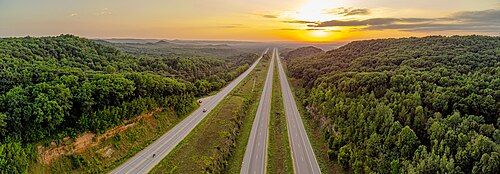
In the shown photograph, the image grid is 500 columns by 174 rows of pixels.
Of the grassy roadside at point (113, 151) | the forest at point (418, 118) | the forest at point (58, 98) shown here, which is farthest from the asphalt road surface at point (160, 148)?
the forest at point (418, 118)

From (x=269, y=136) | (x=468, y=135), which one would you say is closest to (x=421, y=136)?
(x=468, y=135)

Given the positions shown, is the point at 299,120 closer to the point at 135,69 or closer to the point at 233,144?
the point at 233,144

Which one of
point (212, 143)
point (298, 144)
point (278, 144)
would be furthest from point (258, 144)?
point (212, 143)

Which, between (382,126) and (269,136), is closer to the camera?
(382,126)

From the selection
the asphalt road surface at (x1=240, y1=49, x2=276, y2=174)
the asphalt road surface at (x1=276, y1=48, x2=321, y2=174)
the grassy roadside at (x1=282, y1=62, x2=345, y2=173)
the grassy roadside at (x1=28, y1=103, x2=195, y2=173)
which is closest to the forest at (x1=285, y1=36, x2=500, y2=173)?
the grassy roadside at (x1=282, y1=62, x2=345, y2=173)

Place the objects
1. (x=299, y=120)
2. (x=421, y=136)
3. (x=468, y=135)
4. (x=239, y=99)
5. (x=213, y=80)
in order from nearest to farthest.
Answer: (x=468, y=135) < (x=421, y=136) < (x=299, y=120) < (x=239, y=99) < (x=213, y=80)

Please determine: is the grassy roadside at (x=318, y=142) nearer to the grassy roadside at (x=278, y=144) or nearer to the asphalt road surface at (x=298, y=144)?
the asphalt road surface at (x=298, y=144)

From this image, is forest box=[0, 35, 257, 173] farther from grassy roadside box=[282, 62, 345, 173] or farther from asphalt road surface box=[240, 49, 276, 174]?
grassy roadside box=[282, 62, 345, 173]
